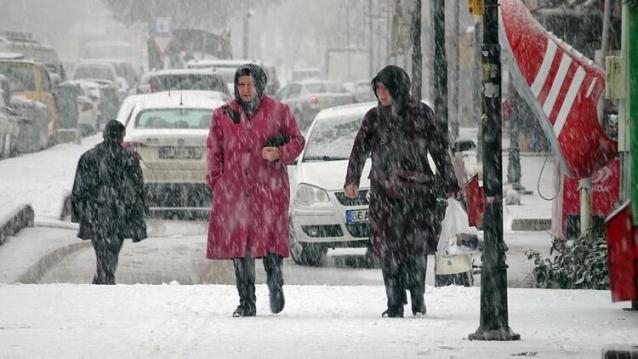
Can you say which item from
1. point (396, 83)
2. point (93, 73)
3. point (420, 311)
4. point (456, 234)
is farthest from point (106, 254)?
point (93, 73)

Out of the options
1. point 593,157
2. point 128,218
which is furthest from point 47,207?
point 593,157

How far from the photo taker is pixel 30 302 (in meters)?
11.2

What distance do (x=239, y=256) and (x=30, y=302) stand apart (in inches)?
66.0

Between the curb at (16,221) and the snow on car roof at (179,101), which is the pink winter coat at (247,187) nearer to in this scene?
the curb at (16,221)

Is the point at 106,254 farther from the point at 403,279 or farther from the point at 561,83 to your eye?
the point at 561,83

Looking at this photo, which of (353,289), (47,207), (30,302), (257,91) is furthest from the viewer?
(47,207)

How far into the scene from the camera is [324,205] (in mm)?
16109

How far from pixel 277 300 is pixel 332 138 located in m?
6.83

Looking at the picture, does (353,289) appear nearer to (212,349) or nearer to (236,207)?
(236,207)

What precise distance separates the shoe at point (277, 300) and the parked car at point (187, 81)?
19233 millimetres

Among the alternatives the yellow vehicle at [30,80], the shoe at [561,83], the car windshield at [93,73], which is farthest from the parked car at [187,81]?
the car windshield at [93,73]

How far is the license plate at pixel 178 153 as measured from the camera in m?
20.3

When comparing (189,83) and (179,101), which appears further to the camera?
(189,83)

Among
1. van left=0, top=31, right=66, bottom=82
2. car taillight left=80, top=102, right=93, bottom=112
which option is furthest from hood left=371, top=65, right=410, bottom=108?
van left=0, top=31, right=66, bottom=82
